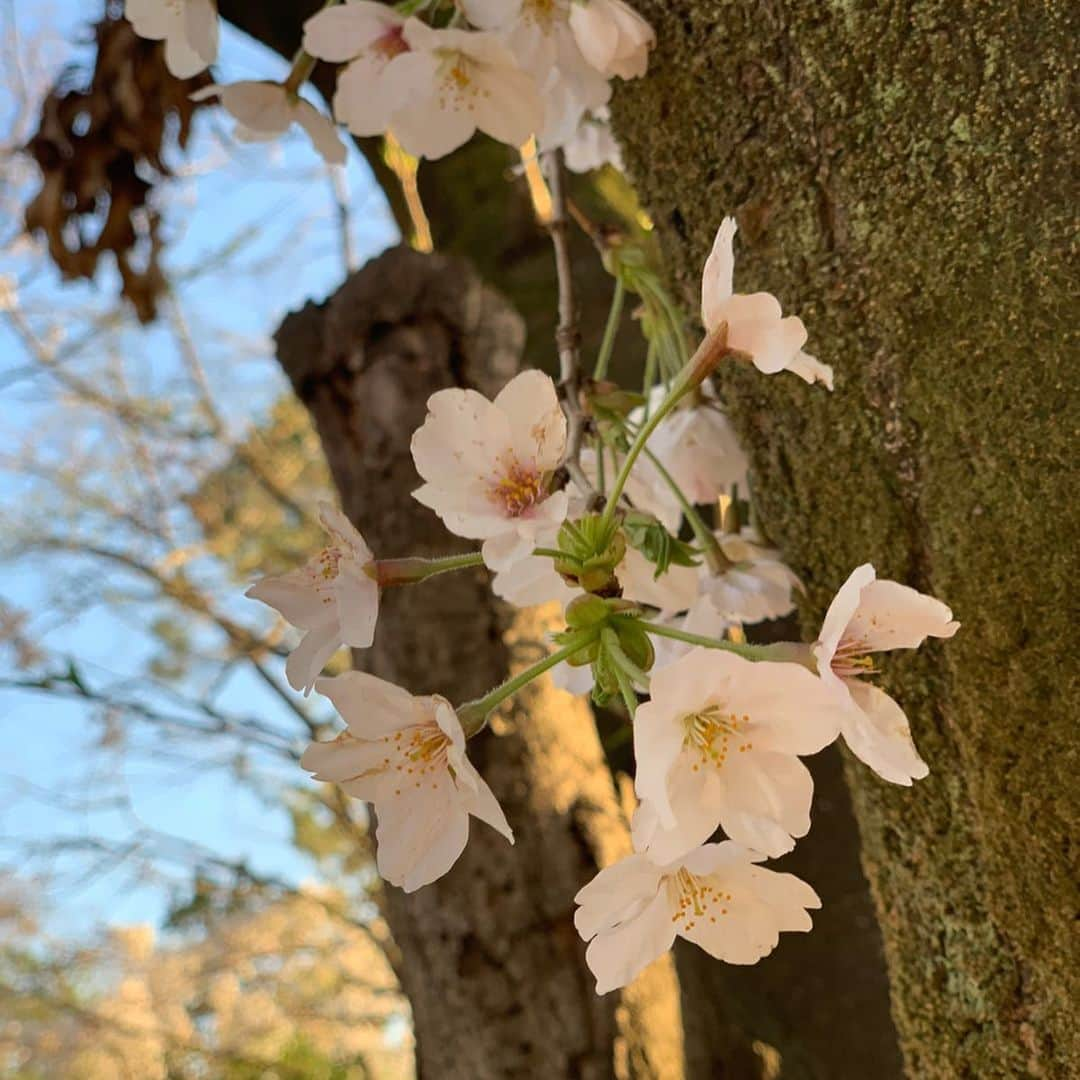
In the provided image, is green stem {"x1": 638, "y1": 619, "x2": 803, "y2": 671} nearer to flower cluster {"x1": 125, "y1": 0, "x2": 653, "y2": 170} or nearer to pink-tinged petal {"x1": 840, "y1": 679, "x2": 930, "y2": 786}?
pink-tinged petal {"x1": 840, "y1": 679, "x2": 930, "y2": 786}

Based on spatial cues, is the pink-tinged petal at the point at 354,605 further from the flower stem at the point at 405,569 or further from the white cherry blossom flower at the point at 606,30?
the white cherry blossom flower at the point at 606,30

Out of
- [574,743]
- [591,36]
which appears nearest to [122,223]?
[574,743]

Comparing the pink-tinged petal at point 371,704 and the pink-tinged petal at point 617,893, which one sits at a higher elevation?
the pink-tinged petal at point 371,704

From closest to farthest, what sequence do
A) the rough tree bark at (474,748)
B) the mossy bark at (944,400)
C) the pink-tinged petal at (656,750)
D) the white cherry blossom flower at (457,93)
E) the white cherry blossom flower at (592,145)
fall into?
the pink-tinged petal at (656,750) < the mossy bark at (944,400) < the white cherry blossom flower at (457,93) < the white cherry blossom flower at (592,145) < the rough tree bark at (474,748)

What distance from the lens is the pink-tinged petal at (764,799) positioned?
30 centimetres

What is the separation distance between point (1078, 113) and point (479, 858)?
2.65 ft

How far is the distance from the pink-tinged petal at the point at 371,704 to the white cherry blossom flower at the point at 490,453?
0.18ft

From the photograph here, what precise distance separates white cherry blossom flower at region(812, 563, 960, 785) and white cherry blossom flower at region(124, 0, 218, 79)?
0.49m

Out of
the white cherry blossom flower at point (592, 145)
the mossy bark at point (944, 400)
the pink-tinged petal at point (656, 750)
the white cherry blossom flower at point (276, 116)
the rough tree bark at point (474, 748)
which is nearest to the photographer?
the pink-tinged petal at point (656, 750)

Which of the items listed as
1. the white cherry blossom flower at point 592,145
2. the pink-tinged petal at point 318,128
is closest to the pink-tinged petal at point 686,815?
the pink-tinged petal at point 318,128

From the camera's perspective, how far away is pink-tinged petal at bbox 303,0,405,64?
49 centimetres

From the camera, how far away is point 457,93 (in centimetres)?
51

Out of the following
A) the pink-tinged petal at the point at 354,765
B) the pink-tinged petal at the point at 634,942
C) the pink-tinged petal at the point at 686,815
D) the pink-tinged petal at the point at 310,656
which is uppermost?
the pink-tinged petal at the point at 310,656

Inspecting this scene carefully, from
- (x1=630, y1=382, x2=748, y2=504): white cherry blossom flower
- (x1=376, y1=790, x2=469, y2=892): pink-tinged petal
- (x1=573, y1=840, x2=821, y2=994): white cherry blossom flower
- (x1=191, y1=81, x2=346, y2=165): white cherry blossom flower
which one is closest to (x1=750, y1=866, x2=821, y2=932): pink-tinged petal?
(x1=573, y1=840, x2=821, y2=994): white cherry blossom flower
